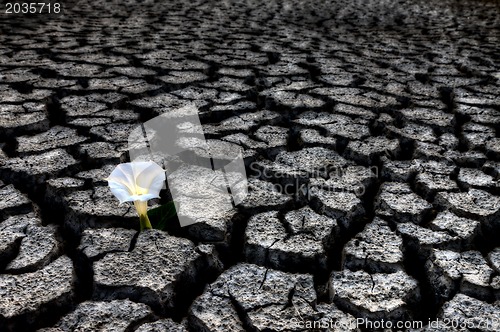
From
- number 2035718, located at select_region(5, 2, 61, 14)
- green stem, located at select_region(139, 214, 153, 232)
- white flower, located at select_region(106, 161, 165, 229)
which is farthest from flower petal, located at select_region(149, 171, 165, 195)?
number 2035718, located at select_region(5, 2, 61, 14)

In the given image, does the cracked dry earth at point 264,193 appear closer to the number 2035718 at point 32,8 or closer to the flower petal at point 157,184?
the flower petal at point 157,184

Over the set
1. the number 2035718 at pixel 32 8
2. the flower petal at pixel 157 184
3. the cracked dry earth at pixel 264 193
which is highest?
the flower petal at pixel 157 184

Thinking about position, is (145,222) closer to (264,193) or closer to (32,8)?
(264,193)

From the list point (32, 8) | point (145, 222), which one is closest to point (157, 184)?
point (145, 222)

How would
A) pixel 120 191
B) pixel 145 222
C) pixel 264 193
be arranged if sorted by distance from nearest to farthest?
pixel 120 191, pixel 145 222, pixel 264 193

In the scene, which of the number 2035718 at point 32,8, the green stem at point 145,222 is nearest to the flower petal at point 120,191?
the green stem at point 145,222

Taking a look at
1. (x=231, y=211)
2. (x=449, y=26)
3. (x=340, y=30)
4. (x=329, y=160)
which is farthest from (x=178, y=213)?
(x=449, y=26)
